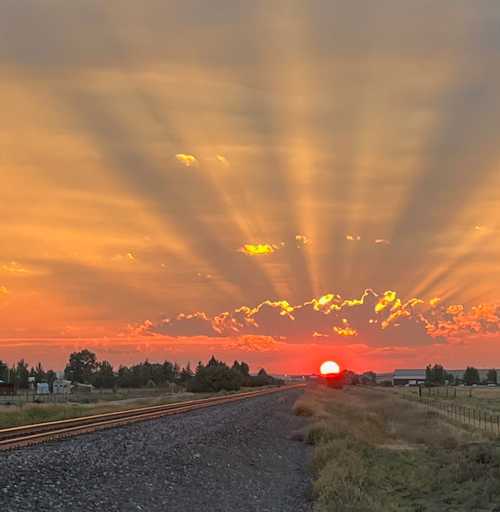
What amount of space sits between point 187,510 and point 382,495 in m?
10.4

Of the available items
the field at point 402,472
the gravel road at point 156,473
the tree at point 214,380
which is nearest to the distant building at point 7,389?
the tree at point 214,380

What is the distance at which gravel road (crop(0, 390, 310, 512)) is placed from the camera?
16141 mm

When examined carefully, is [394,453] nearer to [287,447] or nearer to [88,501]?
[287,447]

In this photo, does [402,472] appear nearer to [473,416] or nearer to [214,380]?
[473,416]

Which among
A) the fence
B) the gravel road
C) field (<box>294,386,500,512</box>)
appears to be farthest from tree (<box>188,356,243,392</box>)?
the gravel road

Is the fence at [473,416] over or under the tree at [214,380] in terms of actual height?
under

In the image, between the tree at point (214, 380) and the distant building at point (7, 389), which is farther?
the tree at point (214, 380)

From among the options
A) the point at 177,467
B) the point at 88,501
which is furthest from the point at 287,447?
the point at 88,501

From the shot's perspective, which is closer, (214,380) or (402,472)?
(402,472)

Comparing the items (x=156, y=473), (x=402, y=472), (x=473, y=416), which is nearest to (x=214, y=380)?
(x=473, y=416)

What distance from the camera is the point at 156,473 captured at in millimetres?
20922

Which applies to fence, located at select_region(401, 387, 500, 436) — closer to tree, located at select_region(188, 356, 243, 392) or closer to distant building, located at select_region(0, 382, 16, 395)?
tree, located at select_region(188, 356, 243, 392)

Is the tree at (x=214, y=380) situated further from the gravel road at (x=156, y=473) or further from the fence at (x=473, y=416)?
the gravel road at (x=156, y=473)

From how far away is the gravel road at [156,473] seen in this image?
16141mm
